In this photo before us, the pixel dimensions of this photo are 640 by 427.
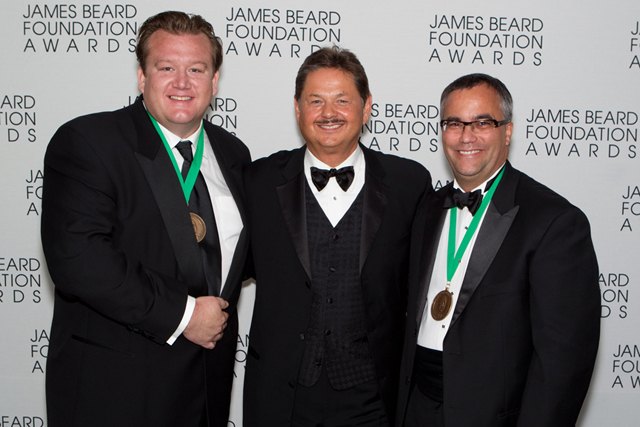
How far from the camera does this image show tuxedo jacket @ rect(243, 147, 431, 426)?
279 cm

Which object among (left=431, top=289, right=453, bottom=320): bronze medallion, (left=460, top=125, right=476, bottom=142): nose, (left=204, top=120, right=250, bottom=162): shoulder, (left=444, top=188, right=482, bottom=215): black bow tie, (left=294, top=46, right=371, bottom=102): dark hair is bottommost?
(left=431, top=289, right=453, bottom=320): bronze medallion

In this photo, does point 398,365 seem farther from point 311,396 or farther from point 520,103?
point 520,103

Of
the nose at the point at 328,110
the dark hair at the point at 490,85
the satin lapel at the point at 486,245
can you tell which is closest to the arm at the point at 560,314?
the satin lapel at the point at 486,245

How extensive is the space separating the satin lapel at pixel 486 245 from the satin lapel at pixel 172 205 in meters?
1.05

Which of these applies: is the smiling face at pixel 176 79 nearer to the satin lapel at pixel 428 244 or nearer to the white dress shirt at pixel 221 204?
the white dress shirt at pixel 221 204

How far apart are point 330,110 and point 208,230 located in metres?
0.74

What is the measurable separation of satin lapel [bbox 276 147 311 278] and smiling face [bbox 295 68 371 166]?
159 mm

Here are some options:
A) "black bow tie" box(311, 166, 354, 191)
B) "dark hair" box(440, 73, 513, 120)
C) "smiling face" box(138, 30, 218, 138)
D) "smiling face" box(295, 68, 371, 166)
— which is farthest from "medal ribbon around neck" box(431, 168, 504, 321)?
"smiling face" box(138, 30, 218, 138)

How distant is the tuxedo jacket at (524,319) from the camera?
2275 millimetres

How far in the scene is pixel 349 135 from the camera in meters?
2.85

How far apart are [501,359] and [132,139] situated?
5.50ft

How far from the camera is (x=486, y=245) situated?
241 cm

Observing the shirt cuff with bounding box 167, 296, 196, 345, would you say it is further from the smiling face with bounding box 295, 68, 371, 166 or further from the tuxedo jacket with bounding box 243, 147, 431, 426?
the smiling face with bounding box 295, 68, 371, 166

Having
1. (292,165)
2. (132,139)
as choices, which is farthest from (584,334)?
(132,139)
